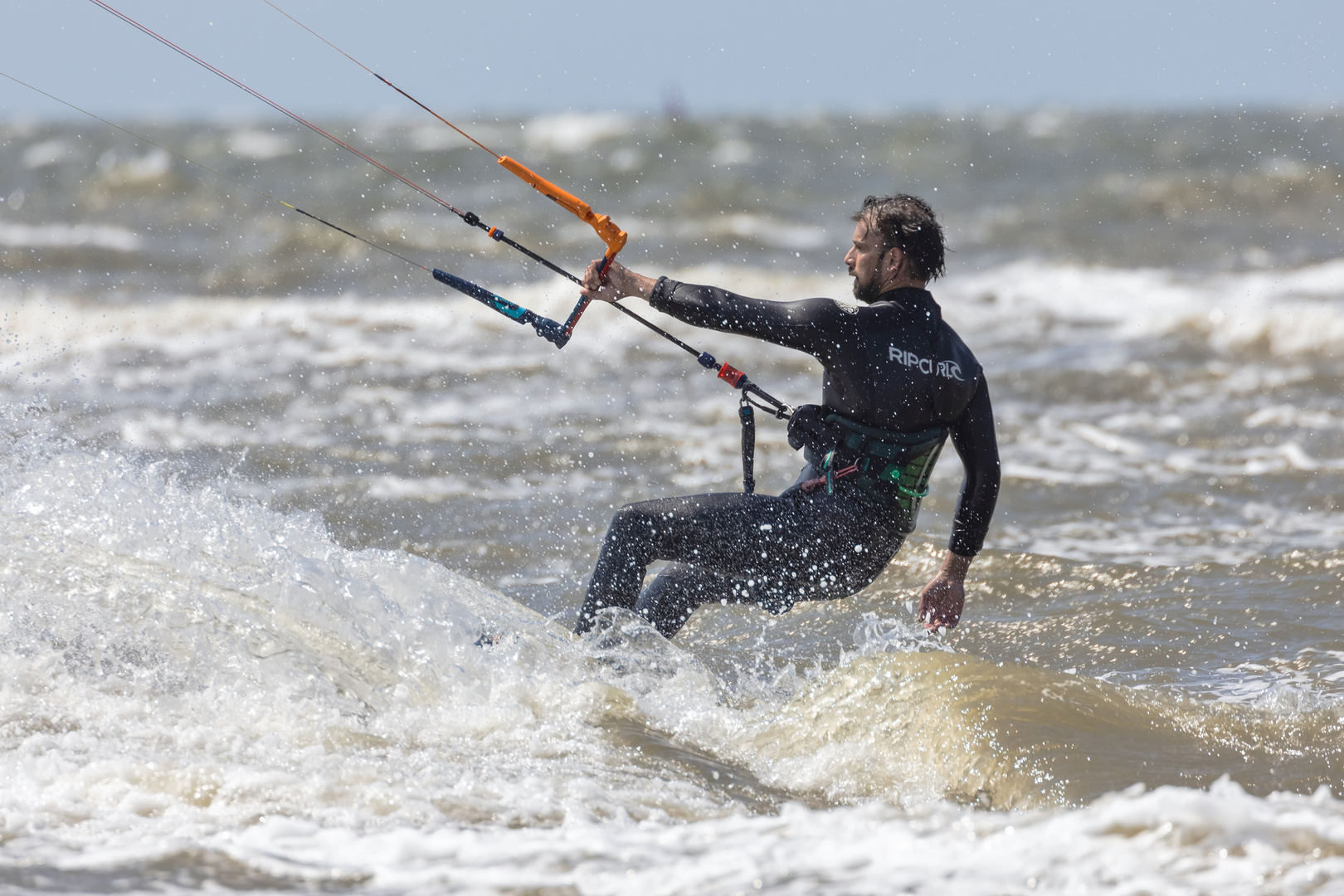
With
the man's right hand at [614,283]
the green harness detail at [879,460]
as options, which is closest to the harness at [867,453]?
the green harness detail at [879,460]

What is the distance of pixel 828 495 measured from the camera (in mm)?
4320

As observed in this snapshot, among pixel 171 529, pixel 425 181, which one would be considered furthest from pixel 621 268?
pixel 425 181

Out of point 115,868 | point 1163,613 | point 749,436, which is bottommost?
point 115,868

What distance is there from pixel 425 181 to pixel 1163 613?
64.2 ft

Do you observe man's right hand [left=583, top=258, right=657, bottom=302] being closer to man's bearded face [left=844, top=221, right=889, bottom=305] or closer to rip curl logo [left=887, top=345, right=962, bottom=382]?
man's bearded face [left=844, top=221, right=889, bottom=305]

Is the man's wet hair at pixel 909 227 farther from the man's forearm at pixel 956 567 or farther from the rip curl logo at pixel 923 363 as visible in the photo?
the man's forearm at pixel 956 567

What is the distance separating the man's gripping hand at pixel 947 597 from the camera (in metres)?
4.50

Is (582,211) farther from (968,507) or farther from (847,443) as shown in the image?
(968,507)

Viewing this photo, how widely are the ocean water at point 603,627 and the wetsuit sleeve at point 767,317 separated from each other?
1124 millimetres

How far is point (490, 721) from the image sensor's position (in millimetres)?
3826

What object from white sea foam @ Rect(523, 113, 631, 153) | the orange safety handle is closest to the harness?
the orange safety handle

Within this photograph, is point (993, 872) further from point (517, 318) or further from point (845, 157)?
point (845, 157)

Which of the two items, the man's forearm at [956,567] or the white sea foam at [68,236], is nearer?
the man's forearm at [956,567]


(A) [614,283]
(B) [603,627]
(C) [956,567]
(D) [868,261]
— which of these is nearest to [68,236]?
(A) [614,283]
